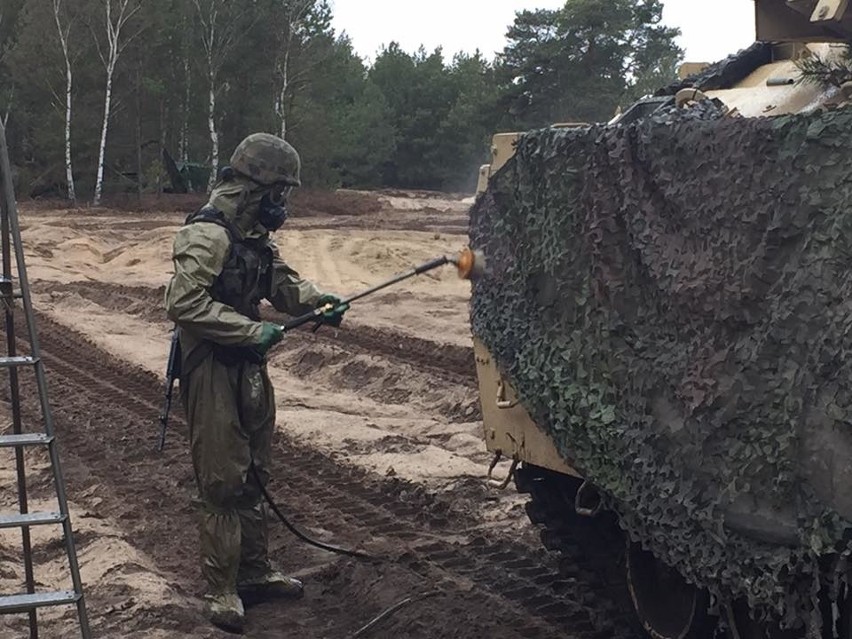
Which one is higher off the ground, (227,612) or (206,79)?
(206,79)

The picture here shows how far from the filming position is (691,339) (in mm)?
3627

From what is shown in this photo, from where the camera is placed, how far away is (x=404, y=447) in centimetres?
809

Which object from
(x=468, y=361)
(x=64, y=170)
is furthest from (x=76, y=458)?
(x=64, y=170)

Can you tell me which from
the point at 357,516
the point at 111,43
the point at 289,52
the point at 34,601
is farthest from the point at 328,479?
the point at 289,52

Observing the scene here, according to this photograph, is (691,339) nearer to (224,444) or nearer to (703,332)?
(703,332)

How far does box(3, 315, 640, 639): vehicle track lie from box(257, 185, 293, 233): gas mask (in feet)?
5.38

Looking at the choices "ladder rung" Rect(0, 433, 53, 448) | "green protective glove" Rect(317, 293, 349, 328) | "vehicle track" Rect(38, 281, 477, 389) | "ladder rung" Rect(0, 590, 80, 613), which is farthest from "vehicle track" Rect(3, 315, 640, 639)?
"vehicle track" Rect(38, 281, 477, 389)

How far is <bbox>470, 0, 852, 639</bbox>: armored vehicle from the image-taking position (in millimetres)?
3168

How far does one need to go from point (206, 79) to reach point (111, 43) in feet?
13.2

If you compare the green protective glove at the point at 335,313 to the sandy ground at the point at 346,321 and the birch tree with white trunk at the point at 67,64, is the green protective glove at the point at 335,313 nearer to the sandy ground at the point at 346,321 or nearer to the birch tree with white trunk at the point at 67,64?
the sandy ground at the point at 346,321

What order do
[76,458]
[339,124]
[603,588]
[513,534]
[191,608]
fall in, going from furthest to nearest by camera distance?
[339,124] → [76,458] → [513,534] → [191,608] → [603,588]

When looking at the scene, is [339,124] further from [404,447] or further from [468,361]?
[404,447]

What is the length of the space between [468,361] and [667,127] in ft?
24.4

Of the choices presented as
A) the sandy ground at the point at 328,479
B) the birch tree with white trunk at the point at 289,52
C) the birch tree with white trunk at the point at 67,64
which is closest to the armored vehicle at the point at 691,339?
the sandy ground at the point at 328,479
